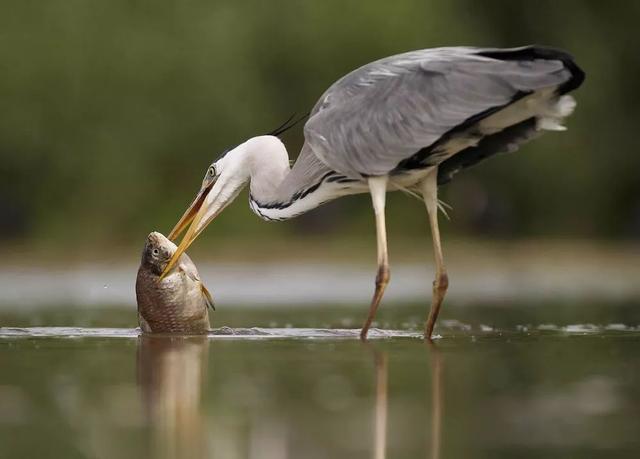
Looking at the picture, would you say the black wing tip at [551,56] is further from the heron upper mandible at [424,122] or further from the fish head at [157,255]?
the fish head at [157,255]

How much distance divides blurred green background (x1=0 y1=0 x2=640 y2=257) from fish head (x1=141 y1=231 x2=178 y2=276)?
1868 cm

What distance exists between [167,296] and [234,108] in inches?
889

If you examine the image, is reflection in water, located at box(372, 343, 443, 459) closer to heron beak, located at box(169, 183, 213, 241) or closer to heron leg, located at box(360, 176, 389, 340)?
heron leg, located at box(360, 176, 389, 340)

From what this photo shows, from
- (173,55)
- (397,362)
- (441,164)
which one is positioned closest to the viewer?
(397,362)

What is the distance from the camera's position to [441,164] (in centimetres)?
1101

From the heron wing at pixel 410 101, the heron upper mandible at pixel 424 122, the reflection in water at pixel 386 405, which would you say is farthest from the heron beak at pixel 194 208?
the reflection in water at pixel 386 405

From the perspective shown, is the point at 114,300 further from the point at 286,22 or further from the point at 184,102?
the point at 286,22

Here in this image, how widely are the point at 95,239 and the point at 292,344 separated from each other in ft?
67.1

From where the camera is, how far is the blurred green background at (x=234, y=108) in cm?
3184

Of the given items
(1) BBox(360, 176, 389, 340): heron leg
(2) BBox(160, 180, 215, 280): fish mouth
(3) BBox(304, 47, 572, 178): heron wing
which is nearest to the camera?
(3) BBox(304, 47, 572, 178): heron wing

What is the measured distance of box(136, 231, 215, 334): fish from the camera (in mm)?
10758

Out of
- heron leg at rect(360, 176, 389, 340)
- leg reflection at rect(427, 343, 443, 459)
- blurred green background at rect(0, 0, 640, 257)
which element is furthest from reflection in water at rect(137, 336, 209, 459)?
blurred green background at rect(0, 0, 640, 257)

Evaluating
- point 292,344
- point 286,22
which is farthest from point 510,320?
point 286,22

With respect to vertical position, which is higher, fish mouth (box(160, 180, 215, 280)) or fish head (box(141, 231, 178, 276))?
fish mouth (box(160, 180, 215, 280))
